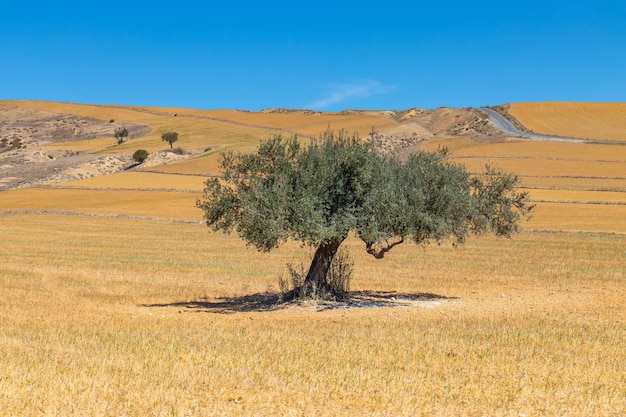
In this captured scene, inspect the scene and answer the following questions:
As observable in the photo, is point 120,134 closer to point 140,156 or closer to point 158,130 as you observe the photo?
point 158,130

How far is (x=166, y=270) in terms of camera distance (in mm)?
33062

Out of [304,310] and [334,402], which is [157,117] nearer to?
[304,310]

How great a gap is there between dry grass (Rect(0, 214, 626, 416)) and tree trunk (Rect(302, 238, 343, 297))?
2.01 m

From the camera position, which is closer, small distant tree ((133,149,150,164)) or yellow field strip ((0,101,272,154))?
small distant tree ((133,149,150,164))

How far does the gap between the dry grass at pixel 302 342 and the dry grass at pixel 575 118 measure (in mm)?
97363

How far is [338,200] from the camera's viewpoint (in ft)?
75.5

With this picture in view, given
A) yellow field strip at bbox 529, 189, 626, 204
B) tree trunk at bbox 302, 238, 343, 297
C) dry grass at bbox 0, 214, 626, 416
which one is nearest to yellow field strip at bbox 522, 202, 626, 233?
yellow field strip at bbox 529, 189, 626, 204

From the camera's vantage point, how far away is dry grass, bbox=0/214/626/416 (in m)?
11.1

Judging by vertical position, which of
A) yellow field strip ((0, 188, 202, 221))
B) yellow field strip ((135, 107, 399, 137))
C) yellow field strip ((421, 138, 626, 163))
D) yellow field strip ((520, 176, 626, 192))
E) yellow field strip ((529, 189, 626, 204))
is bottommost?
yellow field strip ((0, 188, 202, 221))

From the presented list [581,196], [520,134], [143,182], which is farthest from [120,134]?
[581,196]

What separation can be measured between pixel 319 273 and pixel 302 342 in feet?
27.1

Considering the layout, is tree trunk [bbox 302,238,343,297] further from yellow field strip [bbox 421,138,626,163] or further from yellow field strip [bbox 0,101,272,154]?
yellow field strip [bbox 0,101,272,154]

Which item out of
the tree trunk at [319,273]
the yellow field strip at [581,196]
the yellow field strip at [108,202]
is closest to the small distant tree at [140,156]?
the yellow field strip at [108,202]

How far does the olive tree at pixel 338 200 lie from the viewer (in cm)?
2177
